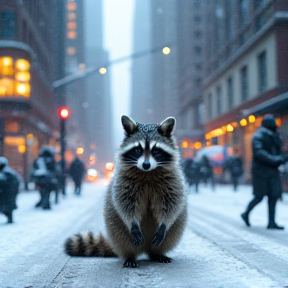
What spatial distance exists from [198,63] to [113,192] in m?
81.3

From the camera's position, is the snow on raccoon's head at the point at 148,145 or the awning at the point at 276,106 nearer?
the snow on raccoon's head at the point at 148,145

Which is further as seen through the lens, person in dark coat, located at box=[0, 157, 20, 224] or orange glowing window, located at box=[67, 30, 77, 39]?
orange glowing window, located at box=[67, 30, 77, 39]

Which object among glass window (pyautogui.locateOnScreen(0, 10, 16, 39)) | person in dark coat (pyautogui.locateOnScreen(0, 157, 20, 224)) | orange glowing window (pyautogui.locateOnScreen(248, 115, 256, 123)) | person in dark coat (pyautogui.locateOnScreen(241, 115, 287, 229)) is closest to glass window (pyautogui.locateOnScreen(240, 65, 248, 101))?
orange glowing window (pyautogui.locateOnScreen(248, 115, 256, 123))

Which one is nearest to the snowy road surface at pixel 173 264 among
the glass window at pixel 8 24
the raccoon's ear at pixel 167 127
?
the raccoon's ear at pixel 167 127

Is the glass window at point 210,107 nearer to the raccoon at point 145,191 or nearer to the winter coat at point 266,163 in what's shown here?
the winter coat at point 266,163

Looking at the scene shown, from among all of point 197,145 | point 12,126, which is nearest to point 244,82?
point 12,126

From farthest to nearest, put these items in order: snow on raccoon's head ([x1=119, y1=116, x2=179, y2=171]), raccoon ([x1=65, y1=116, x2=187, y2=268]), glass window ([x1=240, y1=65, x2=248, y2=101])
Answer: glass window ([x1=240, y1=65, x2=248, y2=101])
raccoon ([x1=65, y1=116, x2=187, y2=268])
snow on raccoon's head ([x1=119, y1=116, x2=179, y2=171])

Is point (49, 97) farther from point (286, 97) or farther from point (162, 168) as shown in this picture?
point (162, 168)

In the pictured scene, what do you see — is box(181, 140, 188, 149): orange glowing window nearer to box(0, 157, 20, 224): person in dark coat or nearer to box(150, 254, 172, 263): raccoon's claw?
box(0, 157, 20, 224): person in dark coat

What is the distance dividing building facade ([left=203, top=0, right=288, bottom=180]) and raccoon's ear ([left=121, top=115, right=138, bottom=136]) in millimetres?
21339

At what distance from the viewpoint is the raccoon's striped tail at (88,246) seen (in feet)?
19.4

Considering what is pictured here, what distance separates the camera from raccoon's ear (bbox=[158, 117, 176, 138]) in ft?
16.7

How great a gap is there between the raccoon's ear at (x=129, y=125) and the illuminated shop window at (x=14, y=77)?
3193 cm

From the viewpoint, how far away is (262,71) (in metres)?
35.2
